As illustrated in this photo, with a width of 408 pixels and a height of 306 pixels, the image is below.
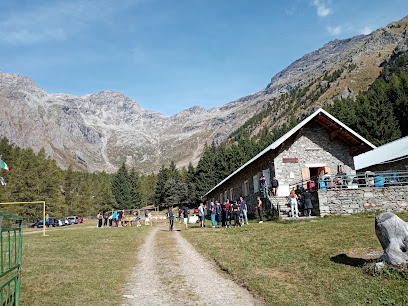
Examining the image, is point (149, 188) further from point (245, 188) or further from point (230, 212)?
point (230, 212)

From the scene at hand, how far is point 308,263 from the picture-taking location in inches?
365

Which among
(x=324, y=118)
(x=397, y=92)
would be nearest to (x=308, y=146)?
(x=324, y=118)

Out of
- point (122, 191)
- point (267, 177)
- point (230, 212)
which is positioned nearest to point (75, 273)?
point (230, 212)

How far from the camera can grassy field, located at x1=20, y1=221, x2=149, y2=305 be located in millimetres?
7309

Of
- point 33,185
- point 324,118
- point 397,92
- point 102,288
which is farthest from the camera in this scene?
point 397,92

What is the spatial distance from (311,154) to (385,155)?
9356mm

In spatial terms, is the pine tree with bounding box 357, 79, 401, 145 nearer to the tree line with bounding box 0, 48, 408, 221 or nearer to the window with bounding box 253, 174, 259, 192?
the tree line with bounding box 0, 48, 408, 221

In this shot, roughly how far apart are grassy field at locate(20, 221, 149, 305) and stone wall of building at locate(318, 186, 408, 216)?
12058 millimetres

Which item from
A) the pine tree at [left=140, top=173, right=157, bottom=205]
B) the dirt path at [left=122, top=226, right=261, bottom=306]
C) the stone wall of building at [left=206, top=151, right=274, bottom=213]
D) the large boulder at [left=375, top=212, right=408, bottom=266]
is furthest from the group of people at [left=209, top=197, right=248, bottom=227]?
the pine tree at [left=140, top=173, right=157, bottom=205]

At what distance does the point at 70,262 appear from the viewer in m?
11.3

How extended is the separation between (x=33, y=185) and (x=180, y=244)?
Result: 50424mm

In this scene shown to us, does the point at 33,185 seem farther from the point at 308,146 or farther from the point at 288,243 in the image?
the point at 288,243

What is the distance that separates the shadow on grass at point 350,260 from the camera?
8.54 meters

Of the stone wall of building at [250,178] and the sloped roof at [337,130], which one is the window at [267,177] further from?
the sloped roof at [337,130]
